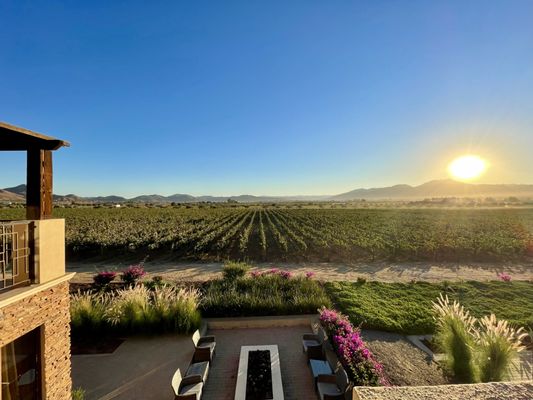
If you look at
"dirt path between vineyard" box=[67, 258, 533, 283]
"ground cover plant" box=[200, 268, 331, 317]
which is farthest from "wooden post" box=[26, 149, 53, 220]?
"dirt path between vineyard" box=[67, 258, 533, 283]

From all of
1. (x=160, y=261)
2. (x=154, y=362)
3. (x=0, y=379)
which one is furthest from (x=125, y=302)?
(x=160, y=261)

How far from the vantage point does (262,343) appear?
771cm

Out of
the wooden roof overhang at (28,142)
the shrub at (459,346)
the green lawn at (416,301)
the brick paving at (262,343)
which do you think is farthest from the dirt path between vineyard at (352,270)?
the wooden roof overhang at (28,142)

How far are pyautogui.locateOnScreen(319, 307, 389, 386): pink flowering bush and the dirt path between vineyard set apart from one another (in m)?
7.73

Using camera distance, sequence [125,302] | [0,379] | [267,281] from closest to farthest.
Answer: [0,379] → [125,302] → [267,281]

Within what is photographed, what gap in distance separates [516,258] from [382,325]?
18.2 metres

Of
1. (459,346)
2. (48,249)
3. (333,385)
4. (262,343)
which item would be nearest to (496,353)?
(459,346)

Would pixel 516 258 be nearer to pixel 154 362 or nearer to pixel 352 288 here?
pixel 352 288

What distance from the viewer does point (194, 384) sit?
5586mm

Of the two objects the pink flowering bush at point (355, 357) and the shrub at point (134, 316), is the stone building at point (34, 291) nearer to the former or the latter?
the shrub at point (134, 316)

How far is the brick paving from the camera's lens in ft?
19.0

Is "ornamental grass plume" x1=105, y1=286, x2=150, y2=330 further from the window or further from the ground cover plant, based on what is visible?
the window

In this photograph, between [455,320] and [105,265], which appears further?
[105,265]

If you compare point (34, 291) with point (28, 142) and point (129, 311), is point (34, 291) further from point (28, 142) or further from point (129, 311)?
point (129, 311)
